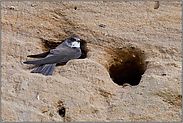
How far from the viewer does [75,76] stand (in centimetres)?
219

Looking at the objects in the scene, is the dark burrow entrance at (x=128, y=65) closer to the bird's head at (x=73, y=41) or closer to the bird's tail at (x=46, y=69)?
the bird's head at (x=73, y=41)

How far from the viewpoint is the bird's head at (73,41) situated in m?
2.70

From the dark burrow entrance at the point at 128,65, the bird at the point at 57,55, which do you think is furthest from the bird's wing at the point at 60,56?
the dark burrow entrance at the point at 128,65

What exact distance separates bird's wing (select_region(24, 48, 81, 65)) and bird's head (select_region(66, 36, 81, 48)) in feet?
0.17

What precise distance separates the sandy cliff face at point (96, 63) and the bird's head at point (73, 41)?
0.18 feet

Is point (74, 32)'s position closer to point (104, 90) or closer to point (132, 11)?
point (132, 11)

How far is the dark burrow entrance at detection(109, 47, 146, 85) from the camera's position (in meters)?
2.61

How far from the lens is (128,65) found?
2.85 metres

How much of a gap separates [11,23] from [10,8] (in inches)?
8.6

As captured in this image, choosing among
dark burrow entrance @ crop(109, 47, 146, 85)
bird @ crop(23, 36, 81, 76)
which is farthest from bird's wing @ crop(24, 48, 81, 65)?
dark burrow entrance @ crop(109, 47, 146, 85)

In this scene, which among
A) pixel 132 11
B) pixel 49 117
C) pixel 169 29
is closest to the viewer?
pixel 49 117

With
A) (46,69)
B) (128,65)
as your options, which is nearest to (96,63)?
(46,69)

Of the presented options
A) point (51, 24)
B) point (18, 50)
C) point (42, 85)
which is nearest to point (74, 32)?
point (51, 24)

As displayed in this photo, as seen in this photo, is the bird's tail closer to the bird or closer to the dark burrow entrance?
the bird
